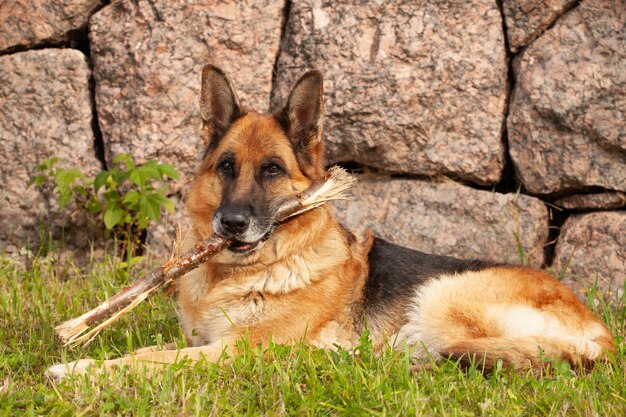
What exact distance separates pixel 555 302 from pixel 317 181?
1.57m

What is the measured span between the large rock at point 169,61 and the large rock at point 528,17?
6.38 ft

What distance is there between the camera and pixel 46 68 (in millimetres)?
6227

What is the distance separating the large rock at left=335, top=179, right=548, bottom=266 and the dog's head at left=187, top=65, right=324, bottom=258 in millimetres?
1716

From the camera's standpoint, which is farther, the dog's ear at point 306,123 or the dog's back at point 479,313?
the dog's ear at point 306,123

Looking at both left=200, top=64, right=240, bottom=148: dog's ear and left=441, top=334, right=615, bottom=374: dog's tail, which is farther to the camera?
left=200, top=64, right=240, bottom=148: dog's ear

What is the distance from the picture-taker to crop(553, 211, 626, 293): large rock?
5.68 m

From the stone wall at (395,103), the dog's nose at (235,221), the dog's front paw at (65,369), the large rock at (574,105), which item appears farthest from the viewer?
the stone wall at (395,103)

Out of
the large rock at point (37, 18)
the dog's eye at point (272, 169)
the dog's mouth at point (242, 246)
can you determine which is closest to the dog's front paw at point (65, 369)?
the dog's mouth at point (242, 246)

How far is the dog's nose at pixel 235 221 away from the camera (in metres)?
4.02

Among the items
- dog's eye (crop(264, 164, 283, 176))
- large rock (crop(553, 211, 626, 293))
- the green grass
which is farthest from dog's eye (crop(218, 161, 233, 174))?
large rock (crop(553, 211, 626, 293))

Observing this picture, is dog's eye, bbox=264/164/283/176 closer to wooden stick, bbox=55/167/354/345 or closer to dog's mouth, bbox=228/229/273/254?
wooden stick, bbox=55/167/354/345

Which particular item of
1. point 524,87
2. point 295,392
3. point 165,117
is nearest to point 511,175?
point 524,87

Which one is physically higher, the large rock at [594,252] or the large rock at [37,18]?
the large rock at [37,18]

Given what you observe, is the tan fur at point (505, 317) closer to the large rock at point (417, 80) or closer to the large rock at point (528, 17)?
the large rock at point (417, 80)
